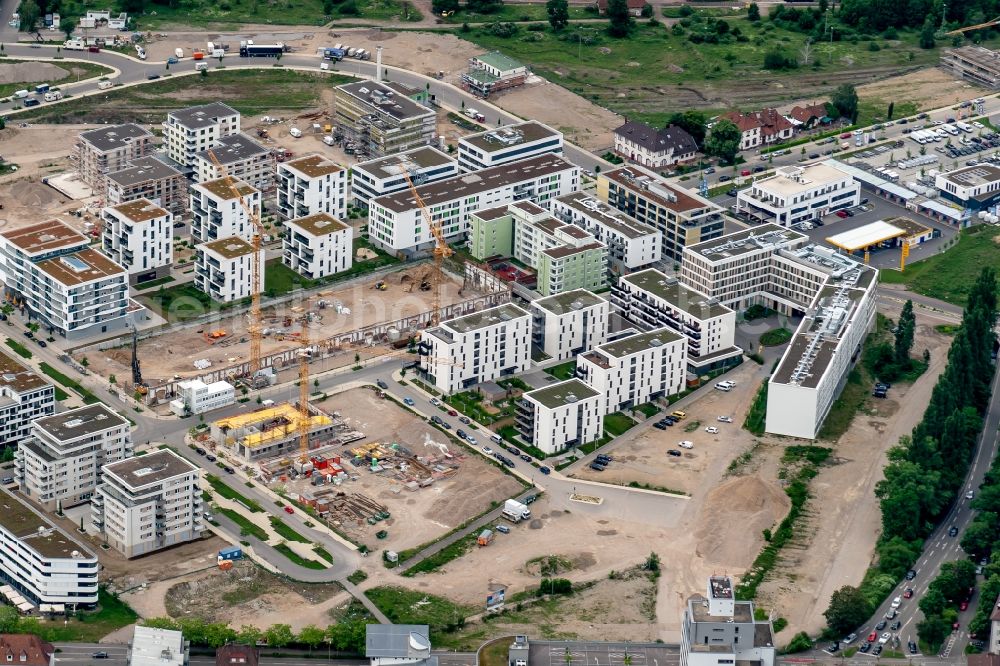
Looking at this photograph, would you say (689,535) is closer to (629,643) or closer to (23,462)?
(629,643)

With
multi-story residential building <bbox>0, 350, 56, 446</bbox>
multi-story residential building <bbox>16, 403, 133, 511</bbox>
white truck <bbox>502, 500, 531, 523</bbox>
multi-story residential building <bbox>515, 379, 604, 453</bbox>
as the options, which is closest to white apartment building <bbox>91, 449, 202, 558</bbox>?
multi-story residential building <bbox>16, 403, 133, 511</bbox>

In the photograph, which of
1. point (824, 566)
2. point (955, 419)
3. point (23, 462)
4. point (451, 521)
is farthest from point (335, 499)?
point (955, 419)

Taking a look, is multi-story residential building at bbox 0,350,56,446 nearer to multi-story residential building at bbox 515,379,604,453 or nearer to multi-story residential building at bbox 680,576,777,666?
multi-story residential building at bbox 515,379,604,453

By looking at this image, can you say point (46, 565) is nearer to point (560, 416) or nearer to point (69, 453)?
point (69, 453)

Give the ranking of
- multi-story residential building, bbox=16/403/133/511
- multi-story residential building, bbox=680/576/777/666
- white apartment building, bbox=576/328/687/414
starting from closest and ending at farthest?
multi-story residential building, bbox=680/576/777/666, multi-story residential building, bbox=16/403/133/511, white apartment building, bbox=576/328/687/414

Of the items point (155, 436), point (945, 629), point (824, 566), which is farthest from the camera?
point (155, 436)

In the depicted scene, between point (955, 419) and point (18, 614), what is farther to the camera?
point (955, 419)

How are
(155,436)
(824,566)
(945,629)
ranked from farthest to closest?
(155,436) → (824,566) → (945,629)
